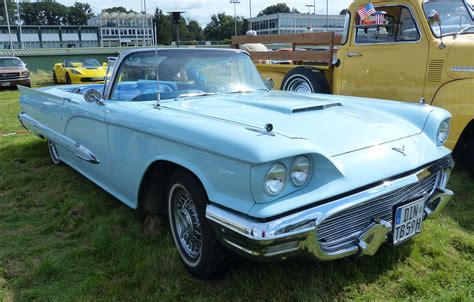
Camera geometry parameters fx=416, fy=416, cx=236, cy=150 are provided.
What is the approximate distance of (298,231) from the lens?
2049 millimetres

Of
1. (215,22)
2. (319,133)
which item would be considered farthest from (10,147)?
(215,22)

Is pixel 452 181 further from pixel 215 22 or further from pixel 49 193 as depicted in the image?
pixel 215 22

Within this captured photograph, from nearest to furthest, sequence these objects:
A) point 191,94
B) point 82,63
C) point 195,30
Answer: point 191,94 < point 82,63 < point 195,30

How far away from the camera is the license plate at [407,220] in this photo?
240cm

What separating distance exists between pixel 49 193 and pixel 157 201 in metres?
1.83

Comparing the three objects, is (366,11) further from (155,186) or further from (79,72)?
(79,72)

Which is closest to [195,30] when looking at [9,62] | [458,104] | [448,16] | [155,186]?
[9,62]

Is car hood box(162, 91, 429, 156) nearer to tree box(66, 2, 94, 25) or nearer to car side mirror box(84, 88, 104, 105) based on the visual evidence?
car side mirror box(84, 88, 104, 105)

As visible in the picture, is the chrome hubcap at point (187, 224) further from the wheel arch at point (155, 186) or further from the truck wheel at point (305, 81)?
the truck wheel at point (305, 81)

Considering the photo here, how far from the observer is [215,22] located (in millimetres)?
86062

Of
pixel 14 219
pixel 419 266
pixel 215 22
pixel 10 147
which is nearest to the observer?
pixel 419 266

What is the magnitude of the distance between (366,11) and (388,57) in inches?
25.1

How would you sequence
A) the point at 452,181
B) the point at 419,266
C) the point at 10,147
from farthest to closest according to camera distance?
1. the point at 10,147
2. the point at 452,181
3. the point at 419,266

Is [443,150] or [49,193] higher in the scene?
[443,150]
